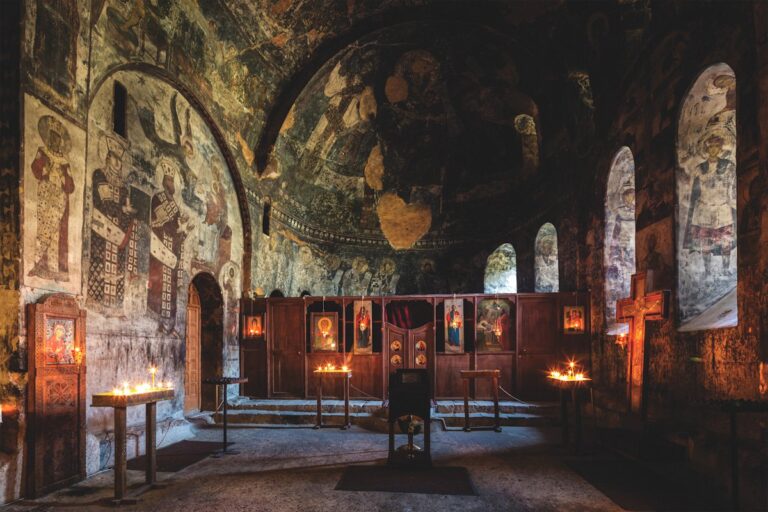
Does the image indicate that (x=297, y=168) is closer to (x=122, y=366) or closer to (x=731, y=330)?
(x=122, y=366)

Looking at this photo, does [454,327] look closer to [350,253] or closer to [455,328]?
[455,328]

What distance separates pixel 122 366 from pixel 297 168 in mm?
8844

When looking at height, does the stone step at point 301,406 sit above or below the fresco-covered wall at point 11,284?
below

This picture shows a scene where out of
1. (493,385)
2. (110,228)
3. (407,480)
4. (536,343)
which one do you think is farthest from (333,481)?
(536,343)

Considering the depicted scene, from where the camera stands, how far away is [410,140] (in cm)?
1812

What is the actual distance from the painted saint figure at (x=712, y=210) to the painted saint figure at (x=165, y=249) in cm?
871

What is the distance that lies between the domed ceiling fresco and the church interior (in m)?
0.10

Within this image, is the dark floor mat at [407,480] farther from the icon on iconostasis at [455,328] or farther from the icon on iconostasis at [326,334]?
the icon on iconostasis at [326,334]

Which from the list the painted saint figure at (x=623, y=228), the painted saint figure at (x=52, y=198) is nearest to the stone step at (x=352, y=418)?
the painted saint figure at (x=623, y=228)

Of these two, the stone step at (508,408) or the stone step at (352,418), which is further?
the stone step at (508,408)

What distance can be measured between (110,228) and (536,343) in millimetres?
9369

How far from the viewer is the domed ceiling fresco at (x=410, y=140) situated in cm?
1452

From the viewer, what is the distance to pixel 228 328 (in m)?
12.4

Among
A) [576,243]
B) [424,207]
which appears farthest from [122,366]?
[424,207]
